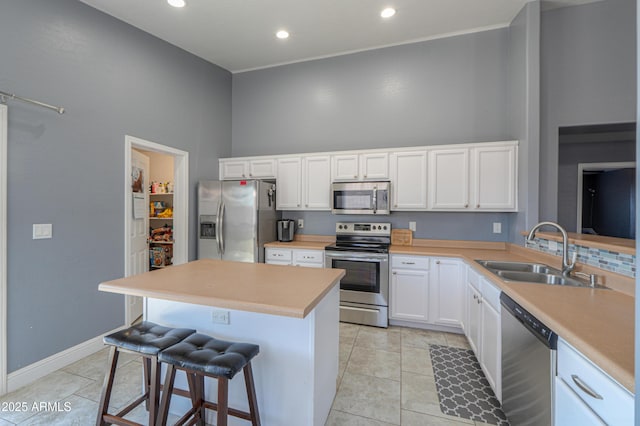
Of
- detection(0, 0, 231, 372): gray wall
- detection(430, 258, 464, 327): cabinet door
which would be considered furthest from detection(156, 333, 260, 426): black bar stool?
detection(430, 258, 464, 327): cabinet door

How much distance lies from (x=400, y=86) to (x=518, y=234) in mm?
2374

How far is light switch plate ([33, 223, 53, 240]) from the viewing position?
7.41 ft

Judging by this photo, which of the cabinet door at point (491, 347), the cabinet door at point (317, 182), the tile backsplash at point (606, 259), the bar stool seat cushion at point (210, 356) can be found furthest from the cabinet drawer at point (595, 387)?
the cabinet door at point (317, 182)

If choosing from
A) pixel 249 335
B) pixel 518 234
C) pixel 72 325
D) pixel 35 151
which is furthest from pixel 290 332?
pixel 518 234

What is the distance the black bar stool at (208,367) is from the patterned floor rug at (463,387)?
1419mm

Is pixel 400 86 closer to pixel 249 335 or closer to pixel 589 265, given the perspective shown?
pixel 589 265

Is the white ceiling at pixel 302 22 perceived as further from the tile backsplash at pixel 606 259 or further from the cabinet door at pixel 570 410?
the cabinet door at pixel 570 410

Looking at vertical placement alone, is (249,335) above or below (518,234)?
below

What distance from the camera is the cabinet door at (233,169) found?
4148 millimetres

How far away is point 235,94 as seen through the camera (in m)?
4.55

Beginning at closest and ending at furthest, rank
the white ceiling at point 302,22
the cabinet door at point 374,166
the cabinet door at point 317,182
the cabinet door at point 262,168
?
the white ceiling at point 302,22 < the cabinet door at point 374,166 < the cabinet door at point 317,182 < the cabinet door at point 262,168

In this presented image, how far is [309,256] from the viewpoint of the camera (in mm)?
3525

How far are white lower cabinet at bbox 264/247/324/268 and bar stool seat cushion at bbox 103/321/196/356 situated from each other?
1.99 m

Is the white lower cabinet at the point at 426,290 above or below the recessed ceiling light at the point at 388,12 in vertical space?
below
